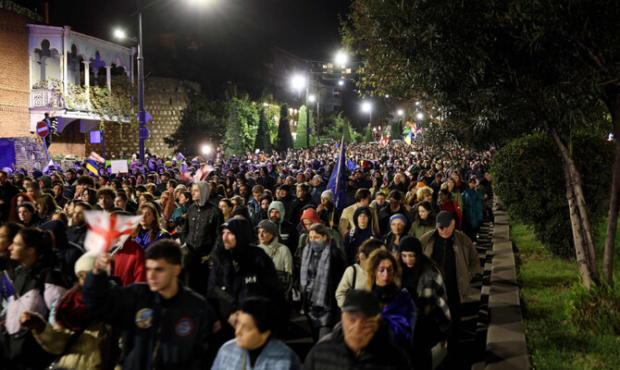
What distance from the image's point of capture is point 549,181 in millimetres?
10641

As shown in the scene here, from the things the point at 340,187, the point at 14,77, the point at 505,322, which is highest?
the point at 14,77

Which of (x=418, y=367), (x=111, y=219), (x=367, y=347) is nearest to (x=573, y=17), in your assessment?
(x=418, y=367)

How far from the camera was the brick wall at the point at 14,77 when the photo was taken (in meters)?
28.5

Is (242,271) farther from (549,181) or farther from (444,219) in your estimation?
(549,181)

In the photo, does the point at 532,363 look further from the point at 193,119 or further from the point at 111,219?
the point at 193,119

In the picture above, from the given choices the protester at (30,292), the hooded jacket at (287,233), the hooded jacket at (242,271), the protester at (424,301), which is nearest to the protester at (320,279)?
the hooded jacket at (242,271)

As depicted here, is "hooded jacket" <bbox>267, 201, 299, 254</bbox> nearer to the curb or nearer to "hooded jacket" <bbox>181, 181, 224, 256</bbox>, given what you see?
"hooded jacket" <bbox>181, 181, 224, 256</bbox>

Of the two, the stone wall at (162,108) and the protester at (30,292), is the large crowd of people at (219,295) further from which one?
the stone wall at (162,108)

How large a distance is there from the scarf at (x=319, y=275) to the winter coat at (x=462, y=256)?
1.19 meters

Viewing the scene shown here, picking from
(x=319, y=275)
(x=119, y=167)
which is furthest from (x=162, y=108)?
(x=319, y=275)

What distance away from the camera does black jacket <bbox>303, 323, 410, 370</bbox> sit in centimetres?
317

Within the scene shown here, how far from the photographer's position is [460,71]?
725cm

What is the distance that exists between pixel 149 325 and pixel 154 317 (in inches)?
2.1

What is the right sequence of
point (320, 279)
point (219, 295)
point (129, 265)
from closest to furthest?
point (219, 295) → point (129, 265) → point (320, 279)
